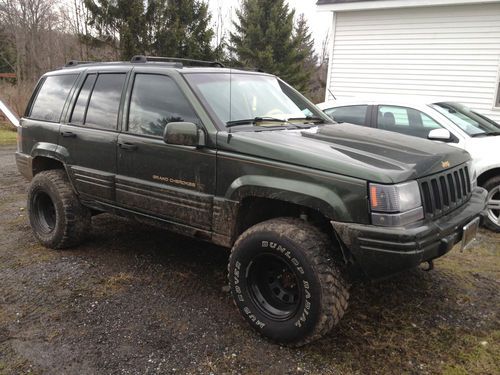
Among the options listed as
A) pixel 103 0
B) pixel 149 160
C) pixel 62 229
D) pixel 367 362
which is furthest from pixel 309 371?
pixel 103 0

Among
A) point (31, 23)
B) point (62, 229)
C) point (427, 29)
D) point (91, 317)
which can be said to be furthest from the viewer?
point (31, 23)

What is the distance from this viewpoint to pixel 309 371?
2.65m

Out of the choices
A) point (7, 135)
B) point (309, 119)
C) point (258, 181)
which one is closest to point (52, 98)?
point (309, 119)

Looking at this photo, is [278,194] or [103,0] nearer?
[278,194]

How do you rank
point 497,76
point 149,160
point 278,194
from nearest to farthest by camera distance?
point 278,194
point 149,160
point 497,76

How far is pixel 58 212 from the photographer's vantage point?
4379 mm

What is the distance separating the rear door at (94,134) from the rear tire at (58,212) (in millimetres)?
188

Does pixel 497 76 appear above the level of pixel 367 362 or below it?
above

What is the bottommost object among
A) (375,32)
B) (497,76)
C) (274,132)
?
(274,132)

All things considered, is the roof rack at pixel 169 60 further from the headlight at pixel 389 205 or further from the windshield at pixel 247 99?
the headlight at pixel 389 205

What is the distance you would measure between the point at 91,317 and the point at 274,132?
Result: 1972mm

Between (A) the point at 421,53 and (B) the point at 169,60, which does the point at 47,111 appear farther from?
(A) the point at 421,53

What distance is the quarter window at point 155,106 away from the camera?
11.4 feet

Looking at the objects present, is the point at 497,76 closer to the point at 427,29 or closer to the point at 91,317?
the point at 427,29
